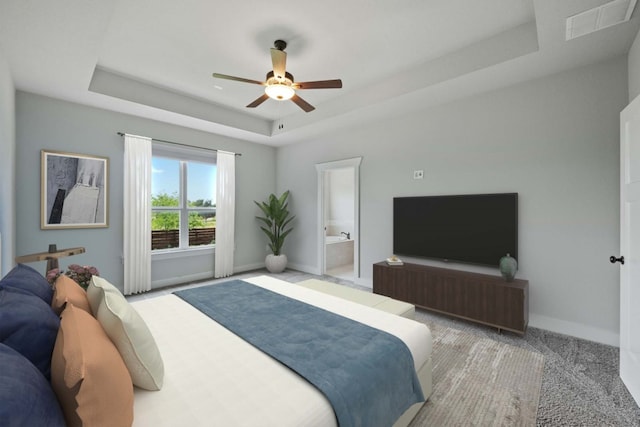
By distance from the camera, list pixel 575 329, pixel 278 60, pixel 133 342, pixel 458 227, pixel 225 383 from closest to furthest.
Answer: pixel 133 342 → pixel 225 383 → pixel 278 60 → pixel 575 329 → pixel 458 227

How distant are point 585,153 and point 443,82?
152 centimetres

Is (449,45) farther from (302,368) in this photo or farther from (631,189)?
(302,368)

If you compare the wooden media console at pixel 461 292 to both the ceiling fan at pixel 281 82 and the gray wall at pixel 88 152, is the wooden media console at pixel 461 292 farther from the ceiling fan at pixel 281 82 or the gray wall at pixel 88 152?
the gray wall at pixel 88 152

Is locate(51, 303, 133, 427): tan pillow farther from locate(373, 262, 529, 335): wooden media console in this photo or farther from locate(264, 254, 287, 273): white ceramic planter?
locate(264, 254, 287, 273): white ceramic planter

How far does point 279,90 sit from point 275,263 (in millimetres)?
3462

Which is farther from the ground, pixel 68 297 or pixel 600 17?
pixel 600 17

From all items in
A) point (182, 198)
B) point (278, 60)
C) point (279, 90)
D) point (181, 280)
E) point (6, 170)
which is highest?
point (278, 60)

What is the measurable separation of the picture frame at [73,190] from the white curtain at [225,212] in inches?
63.0

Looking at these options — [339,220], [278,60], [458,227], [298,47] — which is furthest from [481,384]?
[339,220]

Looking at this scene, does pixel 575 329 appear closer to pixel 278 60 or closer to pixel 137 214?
pixel 278 60

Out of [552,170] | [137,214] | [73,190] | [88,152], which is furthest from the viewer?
[137,214]

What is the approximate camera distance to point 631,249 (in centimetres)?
189

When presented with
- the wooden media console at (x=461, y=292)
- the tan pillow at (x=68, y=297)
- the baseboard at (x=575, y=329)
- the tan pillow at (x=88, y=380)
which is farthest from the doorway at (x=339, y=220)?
A: the tan pillow at (x=88, y=380)

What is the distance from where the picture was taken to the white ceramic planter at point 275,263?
5324mm
